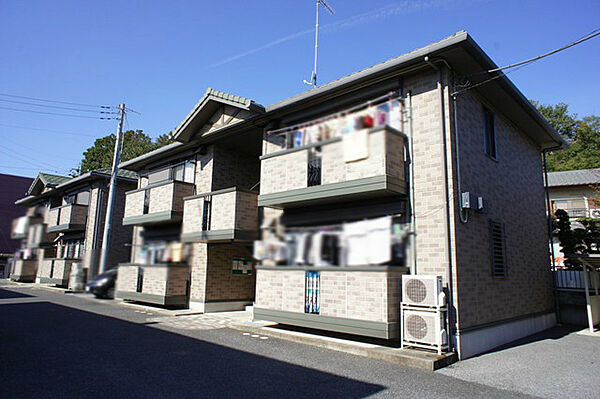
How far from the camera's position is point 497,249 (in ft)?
32.8

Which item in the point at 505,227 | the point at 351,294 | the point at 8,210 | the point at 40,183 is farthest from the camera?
the point at 505,227

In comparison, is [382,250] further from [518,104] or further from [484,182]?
[518,104]

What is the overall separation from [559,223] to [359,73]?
37.4ft

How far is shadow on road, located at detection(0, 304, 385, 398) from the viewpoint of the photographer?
542 cm

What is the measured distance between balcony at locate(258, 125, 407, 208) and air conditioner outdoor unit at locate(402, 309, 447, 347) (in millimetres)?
2474

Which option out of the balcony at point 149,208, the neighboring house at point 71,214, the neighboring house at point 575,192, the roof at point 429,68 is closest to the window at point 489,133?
the roof at point 429,68

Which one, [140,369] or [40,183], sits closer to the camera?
[40,183]

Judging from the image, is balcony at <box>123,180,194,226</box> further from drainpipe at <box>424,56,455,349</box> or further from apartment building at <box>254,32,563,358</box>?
drainpipe at <box>424,56,455,349</box>

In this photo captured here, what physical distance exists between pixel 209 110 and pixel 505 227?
9.43 m

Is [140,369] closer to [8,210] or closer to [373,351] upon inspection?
[373,351]

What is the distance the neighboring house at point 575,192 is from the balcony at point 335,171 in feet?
78.2

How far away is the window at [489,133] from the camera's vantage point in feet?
34.1

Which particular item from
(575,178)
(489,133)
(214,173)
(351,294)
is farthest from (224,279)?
(575,178)

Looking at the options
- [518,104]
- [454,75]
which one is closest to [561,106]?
[518,104]
